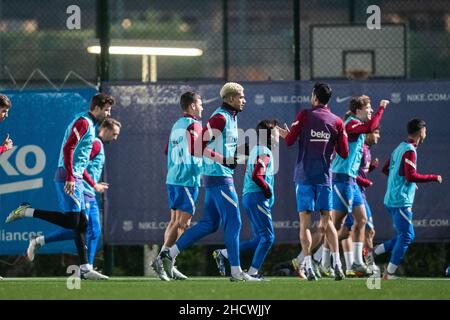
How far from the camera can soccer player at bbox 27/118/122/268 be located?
15.4 m

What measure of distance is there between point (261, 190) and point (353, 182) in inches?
60.3

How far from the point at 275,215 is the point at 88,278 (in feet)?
10.0

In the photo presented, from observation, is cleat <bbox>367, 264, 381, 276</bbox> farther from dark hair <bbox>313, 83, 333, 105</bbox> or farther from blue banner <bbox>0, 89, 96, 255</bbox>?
blue banner <bbox>0, 89, 96, 255</bbox>

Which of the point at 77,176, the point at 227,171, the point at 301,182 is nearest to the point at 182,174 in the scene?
the point at 227,171

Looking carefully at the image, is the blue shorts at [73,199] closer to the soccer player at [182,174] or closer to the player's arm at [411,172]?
the soccer player at [182,174]

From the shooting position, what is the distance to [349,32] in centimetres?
2109

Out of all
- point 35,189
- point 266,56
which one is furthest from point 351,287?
point 266,56

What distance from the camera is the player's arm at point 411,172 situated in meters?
15.2

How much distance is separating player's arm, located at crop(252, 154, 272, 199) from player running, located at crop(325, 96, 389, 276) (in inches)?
52.4

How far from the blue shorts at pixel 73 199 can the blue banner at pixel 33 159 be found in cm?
207

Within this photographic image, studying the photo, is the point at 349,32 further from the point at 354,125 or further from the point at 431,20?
the point at 431,20

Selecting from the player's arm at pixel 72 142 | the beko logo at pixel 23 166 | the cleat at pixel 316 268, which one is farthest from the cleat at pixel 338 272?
the beko logo at pixel 23 166

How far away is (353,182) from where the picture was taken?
16.0 metres

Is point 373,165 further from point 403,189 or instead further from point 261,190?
point 261,190
